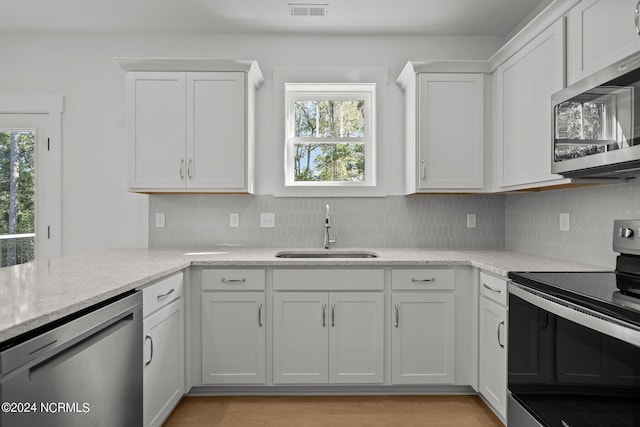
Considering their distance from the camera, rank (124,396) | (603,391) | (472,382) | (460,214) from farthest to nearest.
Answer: (460,214) < (472,382) < (124,396) < (603,391)

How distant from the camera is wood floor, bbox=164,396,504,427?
235 cm

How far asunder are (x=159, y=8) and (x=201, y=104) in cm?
73

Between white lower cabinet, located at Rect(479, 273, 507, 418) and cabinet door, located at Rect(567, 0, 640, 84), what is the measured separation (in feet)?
3.65

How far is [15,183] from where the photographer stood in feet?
10.7

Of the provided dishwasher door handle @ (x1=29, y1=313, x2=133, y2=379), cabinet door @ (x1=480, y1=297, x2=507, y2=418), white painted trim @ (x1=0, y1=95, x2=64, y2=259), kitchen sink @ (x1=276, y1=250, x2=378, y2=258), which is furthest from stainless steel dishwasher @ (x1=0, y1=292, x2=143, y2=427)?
white painted trim @ (x1=0, y1=95, x2=64, y2=259)

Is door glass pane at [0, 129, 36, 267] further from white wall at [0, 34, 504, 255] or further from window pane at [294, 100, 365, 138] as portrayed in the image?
window pane at [294, 100, 365, 138]

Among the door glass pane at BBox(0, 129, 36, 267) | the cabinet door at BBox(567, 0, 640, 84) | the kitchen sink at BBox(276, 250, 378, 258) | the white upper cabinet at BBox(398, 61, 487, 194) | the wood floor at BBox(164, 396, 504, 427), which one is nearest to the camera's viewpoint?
the cabinet door at BBox(567, 0, 640, 84)

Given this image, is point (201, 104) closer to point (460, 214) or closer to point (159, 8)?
point (159, 8)

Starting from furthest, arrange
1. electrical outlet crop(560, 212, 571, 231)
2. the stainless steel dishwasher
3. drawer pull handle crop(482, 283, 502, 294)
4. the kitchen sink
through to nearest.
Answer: the kitchen sink, electrical outlet crop(560, 212, 571, 231), drawer pull handle crop(482, 283, 502, 294), the stainless steel dishwasher

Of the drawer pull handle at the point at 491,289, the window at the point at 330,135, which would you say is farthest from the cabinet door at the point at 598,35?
the window at the point at 330,135

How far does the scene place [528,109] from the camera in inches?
95.4

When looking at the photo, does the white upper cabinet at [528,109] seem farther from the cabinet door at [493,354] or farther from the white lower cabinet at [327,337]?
the white lower cabinet at [327,337]

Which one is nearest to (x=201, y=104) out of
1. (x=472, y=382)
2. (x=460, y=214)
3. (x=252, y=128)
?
(x=252, y=128)

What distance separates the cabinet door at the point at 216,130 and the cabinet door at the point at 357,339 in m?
1.13
